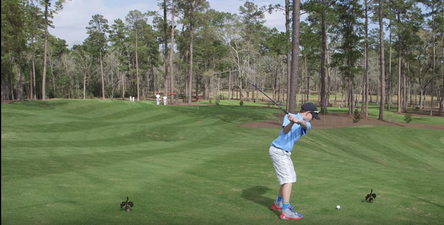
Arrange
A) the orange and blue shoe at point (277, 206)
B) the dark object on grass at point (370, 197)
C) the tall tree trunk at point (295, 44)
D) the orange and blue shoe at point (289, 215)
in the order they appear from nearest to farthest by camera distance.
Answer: the orange and blue shoe at point (289, 215)
the orange and blue shoe at point (277, 206)
the dark object on grass at point (370, 197)
the tall tree trunk at point (295, 44)

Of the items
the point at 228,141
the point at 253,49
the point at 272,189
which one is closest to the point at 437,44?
the point at 253,49

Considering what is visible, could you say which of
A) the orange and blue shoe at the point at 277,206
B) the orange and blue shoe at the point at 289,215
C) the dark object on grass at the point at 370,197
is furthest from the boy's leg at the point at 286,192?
the dark object on grass at the point at 370,197

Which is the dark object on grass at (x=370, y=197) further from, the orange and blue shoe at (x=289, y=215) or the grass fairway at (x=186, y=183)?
the orange and blue shoe at (x=289, y=215)

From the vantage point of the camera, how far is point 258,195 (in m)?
8.37

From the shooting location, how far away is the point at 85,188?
843 centimetres

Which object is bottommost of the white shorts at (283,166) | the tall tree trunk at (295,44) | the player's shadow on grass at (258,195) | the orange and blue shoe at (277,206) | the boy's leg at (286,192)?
the player's shadow on grass at (258,195)

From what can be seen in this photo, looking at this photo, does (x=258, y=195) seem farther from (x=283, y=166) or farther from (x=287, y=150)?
(x=287, y=150)

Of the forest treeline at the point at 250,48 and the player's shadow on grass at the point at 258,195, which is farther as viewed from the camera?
the forest treeline at the point at 250,48

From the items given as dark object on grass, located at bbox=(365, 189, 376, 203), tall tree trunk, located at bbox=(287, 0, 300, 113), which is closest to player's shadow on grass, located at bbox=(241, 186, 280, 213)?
dark object on grass, located at bbox=(365, 189, 376, 203)

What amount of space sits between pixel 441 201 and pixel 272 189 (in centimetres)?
371

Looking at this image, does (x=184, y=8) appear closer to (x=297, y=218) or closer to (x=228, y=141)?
(x=228, y=141)

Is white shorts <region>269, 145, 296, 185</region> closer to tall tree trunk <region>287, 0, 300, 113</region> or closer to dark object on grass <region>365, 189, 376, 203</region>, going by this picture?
dark object on grass <region>365, 189, 376, 203</region>

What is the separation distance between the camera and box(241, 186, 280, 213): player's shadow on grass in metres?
7.78

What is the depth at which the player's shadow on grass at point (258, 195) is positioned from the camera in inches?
306
